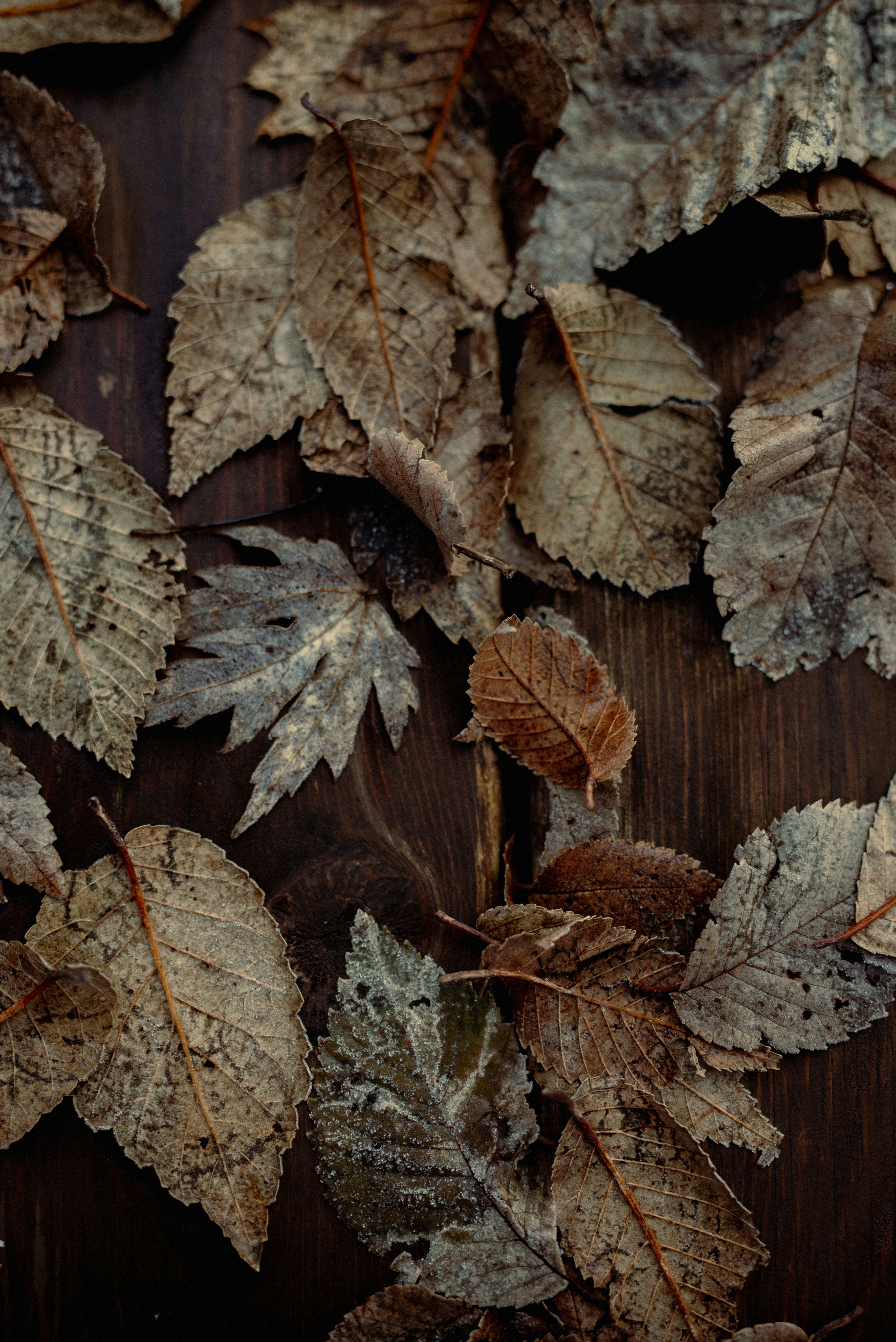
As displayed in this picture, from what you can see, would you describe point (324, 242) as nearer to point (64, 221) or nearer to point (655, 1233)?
point (64, 221)

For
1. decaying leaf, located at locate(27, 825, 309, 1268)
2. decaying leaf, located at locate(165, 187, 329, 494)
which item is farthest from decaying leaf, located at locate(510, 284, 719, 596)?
decaying leaf, located at locate(27, 825, 309, 1268)

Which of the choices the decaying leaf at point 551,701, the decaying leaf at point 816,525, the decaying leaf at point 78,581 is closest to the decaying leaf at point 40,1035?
the decaying leaf at point 78,581

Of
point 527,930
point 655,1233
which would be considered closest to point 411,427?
point 527,930

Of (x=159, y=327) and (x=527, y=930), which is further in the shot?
(x=159, y=327)

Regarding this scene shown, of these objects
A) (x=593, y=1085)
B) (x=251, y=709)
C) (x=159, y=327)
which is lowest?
(x=593, y=1085)

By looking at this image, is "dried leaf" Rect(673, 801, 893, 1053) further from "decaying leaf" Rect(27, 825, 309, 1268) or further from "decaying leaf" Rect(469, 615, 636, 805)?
"decaying leaf" Rect(27, 825, 309, 1268)

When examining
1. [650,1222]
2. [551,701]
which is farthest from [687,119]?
[650,1222]

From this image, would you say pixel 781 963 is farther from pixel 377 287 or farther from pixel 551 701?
pixel 377 287
